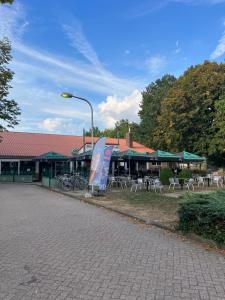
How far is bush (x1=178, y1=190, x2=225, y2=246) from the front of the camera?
21.5ft

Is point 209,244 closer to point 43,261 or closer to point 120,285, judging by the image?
point 120,285

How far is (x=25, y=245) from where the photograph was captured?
22.1 feet

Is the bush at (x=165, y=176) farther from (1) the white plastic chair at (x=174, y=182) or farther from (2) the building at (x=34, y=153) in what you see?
(2) the building at (x=34, y=153)

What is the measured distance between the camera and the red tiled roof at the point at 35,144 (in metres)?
35.5

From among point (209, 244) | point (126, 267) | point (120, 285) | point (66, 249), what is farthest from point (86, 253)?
point (209, 244)

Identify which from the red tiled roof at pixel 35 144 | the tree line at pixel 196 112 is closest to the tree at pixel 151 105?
the red tiled roof at pixel 35 144

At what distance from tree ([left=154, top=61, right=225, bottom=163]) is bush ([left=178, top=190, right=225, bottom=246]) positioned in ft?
85.5

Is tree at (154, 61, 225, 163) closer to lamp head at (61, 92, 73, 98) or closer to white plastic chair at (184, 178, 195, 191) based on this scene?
white plastic chair at (184, 178, 195, 191)

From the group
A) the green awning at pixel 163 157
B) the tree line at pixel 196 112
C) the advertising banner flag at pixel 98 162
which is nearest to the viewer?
the advertising banner flag at pixel 98 162

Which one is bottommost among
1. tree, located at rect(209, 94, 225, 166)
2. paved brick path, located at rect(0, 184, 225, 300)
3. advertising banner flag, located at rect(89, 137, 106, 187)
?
paved brick path, located at rect(0, 184, 225, 300)

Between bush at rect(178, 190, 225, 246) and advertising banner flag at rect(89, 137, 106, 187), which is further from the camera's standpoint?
advertising banner flag at rect(89, 137, 106, 187)

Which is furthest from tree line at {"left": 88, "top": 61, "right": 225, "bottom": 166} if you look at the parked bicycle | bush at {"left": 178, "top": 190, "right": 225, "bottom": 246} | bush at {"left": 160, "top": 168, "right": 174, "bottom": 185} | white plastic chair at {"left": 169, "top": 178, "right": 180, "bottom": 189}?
bush at {"left": 178, "top": 190, "right": 225, "bottom": 246}

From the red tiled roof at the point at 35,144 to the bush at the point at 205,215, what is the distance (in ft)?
95.2

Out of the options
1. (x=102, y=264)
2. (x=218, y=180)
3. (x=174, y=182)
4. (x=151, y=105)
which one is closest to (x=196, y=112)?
(x=218, y=180)
